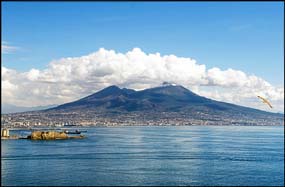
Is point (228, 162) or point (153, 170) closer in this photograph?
point (153, 170)

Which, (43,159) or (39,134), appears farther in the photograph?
(39,134)

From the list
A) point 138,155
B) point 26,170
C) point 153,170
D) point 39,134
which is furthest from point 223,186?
point 39,134

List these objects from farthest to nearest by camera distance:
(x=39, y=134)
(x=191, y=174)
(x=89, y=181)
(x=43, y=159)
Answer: (x=39, y=134)
(x=43, y=159)
(x=191, y=174)
(x=89, y=181)

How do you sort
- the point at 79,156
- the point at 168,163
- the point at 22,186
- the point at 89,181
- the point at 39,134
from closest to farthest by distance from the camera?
1. the point at 22,186
2. the point at 89,181
3. the point at 168,163
4. the point at 79,156
5. the point at 39,134

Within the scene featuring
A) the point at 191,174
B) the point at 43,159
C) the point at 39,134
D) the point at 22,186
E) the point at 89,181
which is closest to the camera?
the point at 22,186

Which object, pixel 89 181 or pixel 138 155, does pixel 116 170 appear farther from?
pixel 138 155

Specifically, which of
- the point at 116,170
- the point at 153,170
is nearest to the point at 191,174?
the point at 153,170

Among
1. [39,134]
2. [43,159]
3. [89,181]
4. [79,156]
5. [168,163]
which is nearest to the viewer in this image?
[89,181]

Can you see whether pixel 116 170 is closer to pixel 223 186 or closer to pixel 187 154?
pixel 223 186
